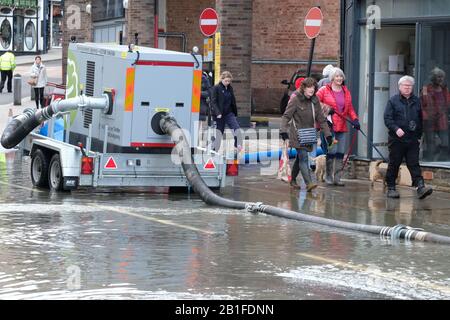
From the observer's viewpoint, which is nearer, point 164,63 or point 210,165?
point 164,63

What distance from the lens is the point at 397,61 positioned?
19.7 meters

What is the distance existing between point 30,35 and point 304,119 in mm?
53497

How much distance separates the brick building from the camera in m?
Answer: 30.9

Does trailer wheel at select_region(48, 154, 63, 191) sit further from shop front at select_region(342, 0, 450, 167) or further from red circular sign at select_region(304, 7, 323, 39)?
red circular sign at select_region(304, 7, 323, 39)

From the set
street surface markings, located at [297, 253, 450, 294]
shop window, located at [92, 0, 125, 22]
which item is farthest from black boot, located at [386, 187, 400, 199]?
shop window, located at [92, 0, 125, 22]

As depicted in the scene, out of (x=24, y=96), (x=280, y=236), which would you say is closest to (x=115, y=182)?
(x=280, y=236)

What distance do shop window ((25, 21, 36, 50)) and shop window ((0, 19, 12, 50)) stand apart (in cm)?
209

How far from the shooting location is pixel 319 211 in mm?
15672

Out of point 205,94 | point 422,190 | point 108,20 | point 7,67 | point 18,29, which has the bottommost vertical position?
point 422,190

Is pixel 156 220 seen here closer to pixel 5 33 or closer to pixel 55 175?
pixel 55 175

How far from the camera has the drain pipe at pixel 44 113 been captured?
17.3m

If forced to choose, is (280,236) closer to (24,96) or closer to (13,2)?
(24,96)

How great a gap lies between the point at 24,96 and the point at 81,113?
2593 centimetres

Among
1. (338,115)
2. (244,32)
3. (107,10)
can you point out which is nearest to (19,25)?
(107,10)
